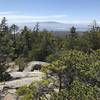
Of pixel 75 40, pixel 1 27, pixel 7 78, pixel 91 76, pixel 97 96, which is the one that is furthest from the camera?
pixel 75 40

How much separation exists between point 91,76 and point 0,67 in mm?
34116

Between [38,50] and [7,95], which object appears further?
[38,50]

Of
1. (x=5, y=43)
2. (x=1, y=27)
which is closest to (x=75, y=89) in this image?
(x=5, y=43)

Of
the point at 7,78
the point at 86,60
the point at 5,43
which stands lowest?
the point at 7,78

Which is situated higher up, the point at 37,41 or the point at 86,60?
the point at 86,60

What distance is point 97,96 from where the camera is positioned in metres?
12.0

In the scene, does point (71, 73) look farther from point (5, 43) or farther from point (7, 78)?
point (5, 43)

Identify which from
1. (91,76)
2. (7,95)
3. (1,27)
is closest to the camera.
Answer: (91,76)

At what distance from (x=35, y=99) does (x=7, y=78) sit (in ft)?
90.9

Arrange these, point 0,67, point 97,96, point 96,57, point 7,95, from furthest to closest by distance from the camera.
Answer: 1. point 0,67
2. point 7,95
3. point 96,57
4. point 97,96

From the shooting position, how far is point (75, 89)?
1232cm

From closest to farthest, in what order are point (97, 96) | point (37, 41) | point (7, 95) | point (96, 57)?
1. point (97, 96)
2. point (96, 57)
3. point (7, 95)
4. point (37, 41)

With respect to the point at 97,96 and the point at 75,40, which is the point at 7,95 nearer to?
the point at 97,96

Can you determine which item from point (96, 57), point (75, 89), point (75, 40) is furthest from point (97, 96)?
point (75, 40)
